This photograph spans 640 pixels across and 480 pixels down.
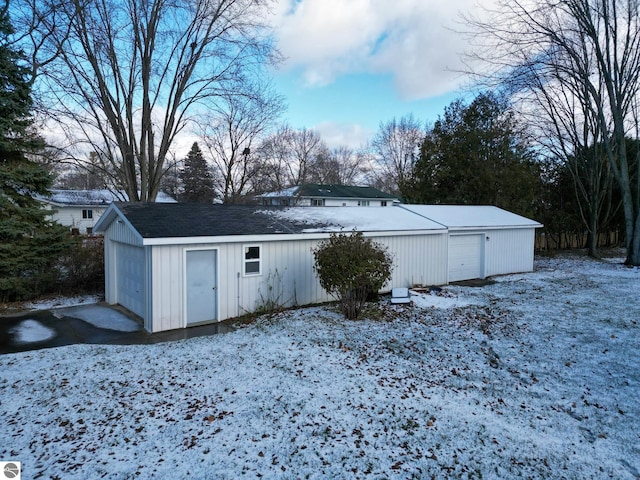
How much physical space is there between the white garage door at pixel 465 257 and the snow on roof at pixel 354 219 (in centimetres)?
155

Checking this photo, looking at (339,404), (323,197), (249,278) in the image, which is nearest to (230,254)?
(249,278)

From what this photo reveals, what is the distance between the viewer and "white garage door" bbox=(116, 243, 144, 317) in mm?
10000

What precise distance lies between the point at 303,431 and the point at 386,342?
366 centimetres

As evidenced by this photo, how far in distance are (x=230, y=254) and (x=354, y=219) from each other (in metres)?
5.34

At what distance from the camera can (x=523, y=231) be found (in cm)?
1769

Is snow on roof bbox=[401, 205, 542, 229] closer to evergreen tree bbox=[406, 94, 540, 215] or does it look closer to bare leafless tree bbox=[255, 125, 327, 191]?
evergreen tree bbox=[406, 94, 540, 215]

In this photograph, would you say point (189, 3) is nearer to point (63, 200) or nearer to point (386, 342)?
point (386, 342)

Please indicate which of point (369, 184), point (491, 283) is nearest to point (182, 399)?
point (491, 283)

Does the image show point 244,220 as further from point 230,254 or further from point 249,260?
point 230,254

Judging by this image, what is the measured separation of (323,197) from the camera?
38000 mm

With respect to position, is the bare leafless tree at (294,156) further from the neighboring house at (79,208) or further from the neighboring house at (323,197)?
the neighboring house at (79,208)

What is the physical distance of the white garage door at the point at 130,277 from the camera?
394 inches

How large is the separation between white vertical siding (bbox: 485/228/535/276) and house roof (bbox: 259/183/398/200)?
22.6 metres

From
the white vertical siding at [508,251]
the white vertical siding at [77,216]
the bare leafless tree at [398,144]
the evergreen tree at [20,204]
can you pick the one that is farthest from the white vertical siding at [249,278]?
the bare leafless tree at [398,144]
